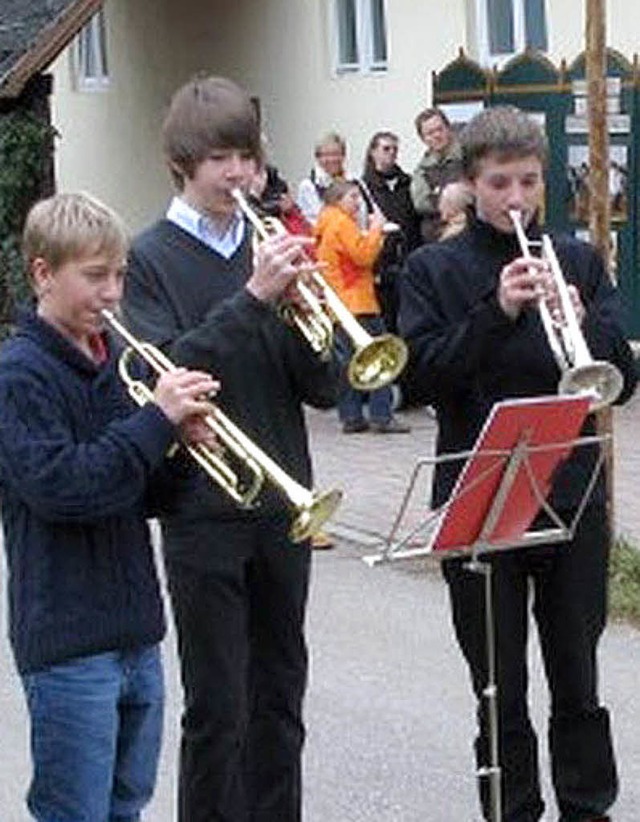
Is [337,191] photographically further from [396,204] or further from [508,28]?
[508,28]

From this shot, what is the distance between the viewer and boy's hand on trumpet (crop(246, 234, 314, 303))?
14.1ft

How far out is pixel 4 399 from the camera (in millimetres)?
3986

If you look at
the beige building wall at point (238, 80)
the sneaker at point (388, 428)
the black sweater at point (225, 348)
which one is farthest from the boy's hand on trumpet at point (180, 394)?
the beige building wall at point (238, 80)

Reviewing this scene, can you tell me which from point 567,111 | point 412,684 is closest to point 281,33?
point 567,111

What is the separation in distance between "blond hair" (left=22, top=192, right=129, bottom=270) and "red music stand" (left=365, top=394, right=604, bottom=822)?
812 mm

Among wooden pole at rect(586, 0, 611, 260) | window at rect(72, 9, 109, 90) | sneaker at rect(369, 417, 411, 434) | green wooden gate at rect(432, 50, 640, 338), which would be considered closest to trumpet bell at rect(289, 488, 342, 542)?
wooden pole at rect(586, 0, 611, 260)

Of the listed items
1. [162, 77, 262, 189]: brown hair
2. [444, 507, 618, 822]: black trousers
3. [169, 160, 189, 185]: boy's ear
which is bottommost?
[444, 507, 618, 822]: black trousers

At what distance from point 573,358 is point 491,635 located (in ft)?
2.28

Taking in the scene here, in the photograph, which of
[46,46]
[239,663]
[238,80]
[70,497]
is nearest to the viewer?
[70,497]

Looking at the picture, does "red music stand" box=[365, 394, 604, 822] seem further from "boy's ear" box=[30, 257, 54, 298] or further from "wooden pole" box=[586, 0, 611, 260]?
"wooden pole" box=[586, 0, 611, 260]

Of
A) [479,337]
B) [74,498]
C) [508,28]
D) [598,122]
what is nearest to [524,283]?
[479,337]

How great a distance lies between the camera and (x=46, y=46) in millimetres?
18141

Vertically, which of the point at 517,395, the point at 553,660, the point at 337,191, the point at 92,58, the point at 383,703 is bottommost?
the point at 383,703

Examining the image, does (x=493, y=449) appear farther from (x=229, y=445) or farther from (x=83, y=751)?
(x=83, y=751)
